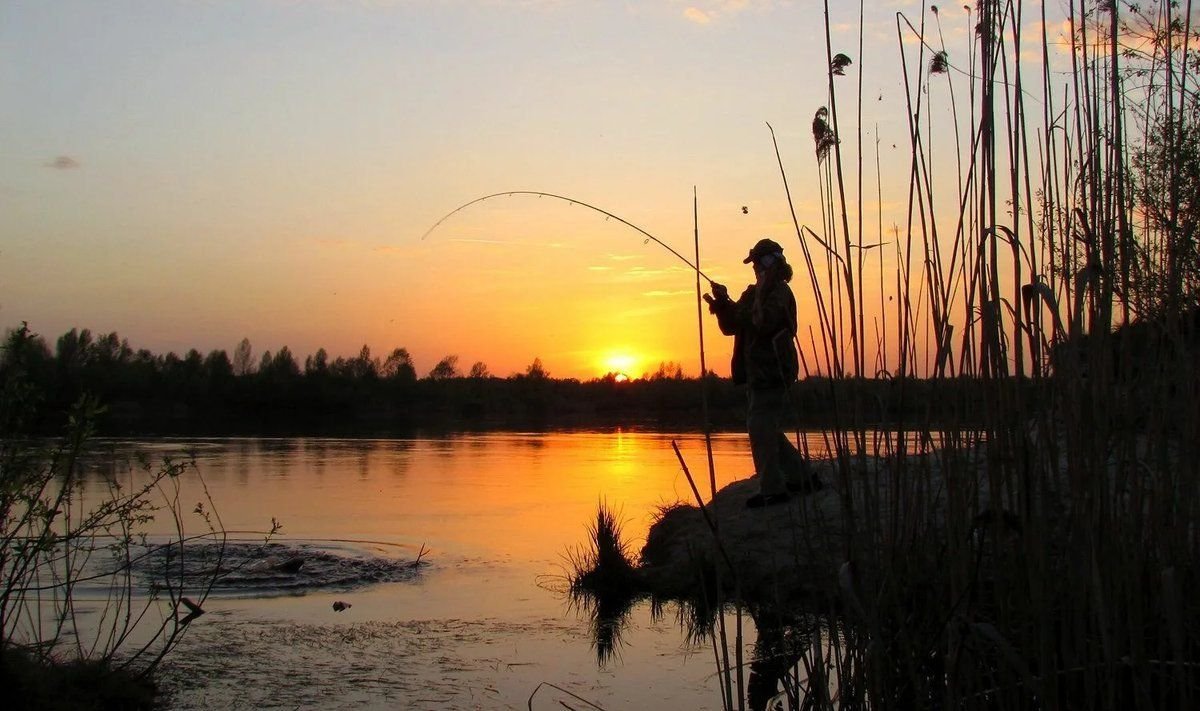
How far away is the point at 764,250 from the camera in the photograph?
608 cm

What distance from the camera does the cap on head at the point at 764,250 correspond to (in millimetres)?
6074

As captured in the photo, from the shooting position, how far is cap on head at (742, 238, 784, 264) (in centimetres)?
607

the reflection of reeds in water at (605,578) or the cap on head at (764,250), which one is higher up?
the cap on head at (764,250)

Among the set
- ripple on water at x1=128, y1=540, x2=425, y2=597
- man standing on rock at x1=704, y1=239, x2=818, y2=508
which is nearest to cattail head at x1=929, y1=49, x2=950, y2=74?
man standing on rock at x1=704, y1=239, x2=818, y2=508

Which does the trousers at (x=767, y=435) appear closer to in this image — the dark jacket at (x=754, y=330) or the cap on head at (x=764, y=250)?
the dark jacket at (x=754, y=330)

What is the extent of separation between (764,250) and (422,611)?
2.84 meters

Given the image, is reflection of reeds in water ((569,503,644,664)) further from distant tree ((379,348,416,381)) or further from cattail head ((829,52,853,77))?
distant tree ((379,348,416,381))

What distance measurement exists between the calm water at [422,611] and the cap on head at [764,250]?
5.20 feet

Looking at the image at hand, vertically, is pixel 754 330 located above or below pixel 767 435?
above

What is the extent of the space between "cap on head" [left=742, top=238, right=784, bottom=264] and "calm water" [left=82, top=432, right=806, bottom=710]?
159 cm

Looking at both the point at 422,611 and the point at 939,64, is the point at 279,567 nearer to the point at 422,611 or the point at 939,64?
the point at 422,611

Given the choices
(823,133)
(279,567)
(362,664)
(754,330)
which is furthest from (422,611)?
(823,133)

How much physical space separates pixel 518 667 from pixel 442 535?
4.30 metres

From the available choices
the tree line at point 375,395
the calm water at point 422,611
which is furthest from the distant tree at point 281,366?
the calm water at point 422,611
